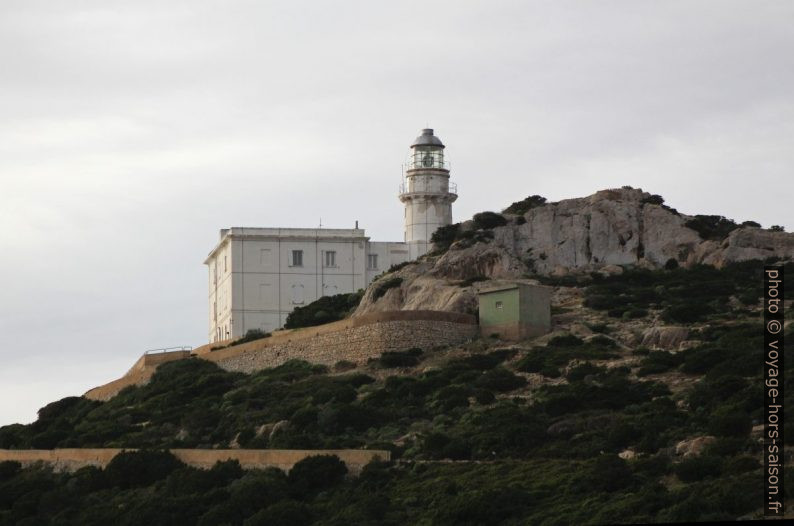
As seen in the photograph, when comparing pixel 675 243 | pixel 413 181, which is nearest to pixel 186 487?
pixel 675 243

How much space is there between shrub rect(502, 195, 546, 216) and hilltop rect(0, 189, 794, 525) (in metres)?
1.22

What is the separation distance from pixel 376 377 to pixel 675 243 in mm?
19160

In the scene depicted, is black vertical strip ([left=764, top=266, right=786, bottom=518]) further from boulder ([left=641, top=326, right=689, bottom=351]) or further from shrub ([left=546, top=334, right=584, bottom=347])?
shrub ([left=546, top=334, right=584, bottom=347])

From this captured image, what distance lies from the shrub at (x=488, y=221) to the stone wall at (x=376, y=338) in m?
12.0

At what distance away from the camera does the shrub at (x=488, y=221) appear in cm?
7544

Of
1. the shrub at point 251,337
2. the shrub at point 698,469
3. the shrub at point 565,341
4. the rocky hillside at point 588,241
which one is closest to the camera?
the shrub at point 698,469

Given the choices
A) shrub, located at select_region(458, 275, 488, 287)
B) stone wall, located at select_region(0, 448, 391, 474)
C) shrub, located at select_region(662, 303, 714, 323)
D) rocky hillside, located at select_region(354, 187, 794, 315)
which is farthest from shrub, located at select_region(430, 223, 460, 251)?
stone wall, located at select_region(0, 448, 391, 474)

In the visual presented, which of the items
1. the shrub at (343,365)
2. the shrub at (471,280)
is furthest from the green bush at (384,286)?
the shrub at (343,365)

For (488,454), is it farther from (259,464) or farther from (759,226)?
(759,226)

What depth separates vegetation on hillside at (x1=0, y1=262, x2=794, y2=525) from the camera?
4400cm

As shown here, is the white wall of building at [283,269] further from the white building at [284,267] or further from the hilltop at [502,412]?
the hilltop at [502,412]

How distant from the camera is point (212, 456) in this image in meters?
53.2

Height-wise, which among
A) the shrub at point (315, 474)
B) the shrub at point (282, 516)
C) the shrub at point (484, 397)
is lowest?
the shrub at point (282, 516)

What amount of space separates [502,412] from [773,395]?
26.8 feet
